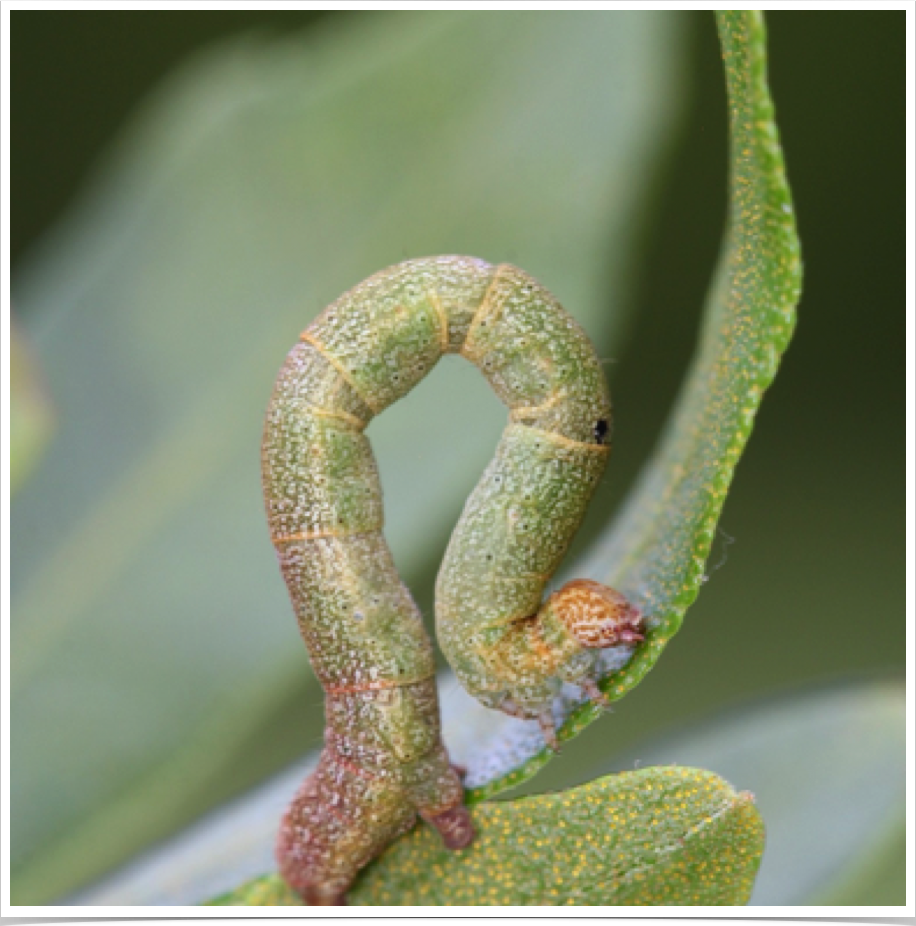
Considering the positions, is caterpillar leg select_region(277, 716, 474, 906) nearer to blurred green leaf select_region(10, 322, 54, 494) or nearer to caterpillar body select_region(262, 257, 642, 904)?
caterpillar body select_region(262, 257, 642, 904)

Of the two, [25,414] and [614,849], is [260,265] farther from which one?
[614,849]

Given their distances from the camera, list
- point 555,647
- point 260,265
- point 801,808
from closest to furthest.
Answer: point 555,647
point 801,808
point 260,265

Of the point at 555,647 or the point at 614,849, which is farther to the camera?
the point at 555,647

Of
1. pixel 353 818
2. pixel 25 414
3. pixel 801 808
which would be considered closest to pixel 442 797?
pixel 353 818

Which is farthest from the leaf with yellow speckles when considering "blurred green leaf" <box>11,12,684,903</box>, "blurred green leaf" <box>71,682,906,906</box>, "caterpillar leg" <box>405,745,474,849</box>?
"blurred green leaf" <box>11,12,684,903</box>

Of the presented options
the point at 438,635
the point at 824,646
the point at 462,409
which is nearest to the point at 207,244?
the point at 462,409

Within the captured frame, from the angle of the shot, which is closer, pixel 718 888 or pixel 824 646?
pixel 718 888

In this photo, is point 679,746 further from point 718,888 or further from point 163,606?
point 163,606
